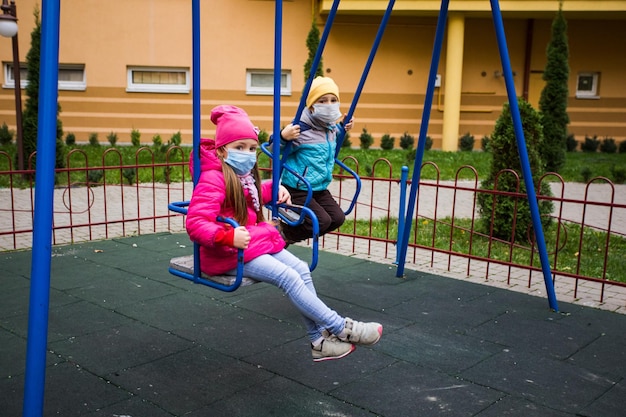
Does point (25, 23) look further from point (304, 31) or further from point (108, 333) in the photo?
point (108, 333)

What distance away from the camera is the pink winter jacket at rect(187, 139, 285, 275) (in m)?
3.02

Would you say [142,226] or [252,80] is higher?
[252,80]

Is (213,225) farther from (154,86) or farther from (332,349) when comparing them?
(154,86)

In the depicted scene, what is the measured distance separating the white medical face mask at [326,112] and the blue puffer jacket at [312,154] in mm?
100

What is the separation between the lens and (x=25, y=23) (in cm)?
1535

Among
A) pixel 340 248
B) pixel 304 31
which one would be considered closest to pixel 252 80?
pixel 304 31

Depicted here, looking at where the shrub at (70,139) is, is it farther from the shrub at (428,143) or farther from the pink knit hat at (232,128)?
the pink knit hat at (232,128)

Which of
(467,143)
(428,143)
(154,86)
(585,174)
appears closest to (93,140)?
(154,86)

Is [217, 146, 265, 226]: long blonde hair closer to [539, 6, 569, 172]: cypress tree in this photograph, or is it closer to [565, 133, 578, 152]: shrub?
[539, 6, 569, 172]: cypress tree

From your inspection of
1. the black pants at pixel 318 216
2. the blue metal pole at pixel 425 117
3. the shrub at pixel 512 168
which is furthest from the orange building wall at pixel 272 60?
the black pants at pixel 318 216

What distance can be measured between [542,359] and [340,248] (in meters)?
3.20

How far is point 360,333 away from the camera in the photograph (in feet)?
Result: 10.2

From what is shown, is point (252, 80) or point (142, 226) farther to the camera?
point (252, 80)

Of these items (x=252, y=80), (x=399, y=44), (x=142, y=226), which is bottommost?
(x=142, y=226)
